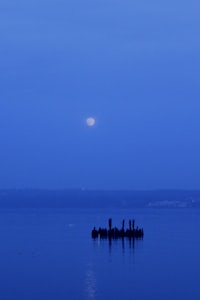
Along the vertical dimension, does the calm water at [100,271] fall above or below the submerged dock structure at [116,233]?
below

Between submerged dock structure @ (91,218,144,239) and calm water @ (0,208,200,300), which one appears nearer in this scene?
calm water @ (0,208,200,300)

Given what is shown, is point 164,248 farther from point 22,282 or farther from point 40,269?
point 22,282

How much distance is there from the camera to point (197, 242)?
78.6 metres

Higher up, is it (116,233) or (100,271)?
(116,233)

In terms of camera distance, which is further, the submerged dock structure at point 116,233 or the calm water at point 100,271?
the submerged dock structure at point 116,233

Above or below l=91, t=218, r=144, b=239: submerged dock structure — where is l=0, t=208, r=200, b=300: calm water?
below

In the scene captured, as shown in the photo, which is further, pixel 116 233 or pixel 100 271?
pixel 116 233

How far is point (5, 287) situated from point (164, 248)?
29.3 m

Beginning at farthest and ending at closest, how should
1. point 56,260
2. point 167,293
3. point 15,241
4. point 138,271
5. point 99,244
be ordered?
point 15,241 → point 99,244 → point 56,260 → point 138,271 → point 167,293

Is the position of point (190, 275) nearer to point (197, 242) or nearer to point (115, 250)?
point (115, 250)

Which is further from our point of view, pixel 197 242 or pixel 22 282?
pixel 197 242

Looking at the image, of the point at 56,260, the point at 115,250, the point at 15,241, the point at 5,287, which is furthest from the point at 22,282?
the point at 15,241

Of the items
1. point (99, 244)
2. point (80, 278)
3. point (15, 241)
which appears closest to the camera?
point (80, 278)

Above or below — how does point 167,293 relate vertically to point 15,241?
below
